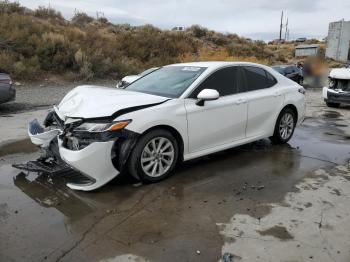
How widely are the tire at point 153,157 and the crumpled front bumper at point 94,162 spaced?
292mm

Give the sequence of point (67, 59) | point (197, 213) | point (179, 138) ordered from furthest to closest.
A: point (67, 59)
point (179, 138)
point (197, 213)

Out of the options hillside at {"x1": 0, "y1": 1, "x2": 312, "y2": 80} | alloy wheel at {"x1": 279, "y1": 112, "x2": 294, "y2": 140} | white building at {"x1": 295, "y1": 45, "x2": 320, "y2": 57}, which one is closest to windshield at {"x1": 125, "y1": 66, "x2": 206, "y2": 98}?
alloy wheel at {"x1": 279, "y1": 112, "x2": 294, "y2": 140}

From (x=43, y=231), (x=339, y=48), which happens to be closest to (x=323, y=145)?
(x=43, y=231)

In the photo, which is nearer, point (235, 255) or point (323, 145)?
point (235, 255)

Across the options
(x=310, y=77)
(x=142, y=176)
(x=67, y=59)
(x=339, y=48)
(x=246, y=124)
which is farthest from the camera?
(x=339, y=48)

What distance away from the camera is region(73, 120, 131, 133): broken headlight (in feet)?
15.4

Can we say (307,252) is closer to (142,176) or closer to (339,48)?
(142,176)

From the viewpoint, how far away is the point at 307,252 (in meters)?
3.59

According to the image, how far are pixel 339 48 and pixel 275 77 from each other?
43.1 m

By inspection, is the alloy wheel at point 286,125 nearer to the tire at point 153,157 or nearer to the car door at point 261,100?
the car door at point 261,100

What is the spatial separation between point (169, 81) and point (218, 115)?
92cm

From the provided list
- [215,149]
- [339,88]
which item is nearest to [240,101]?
[215,149]

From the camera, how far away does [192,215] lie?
4.32 metres

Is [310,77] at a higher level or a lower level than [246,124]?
lower
